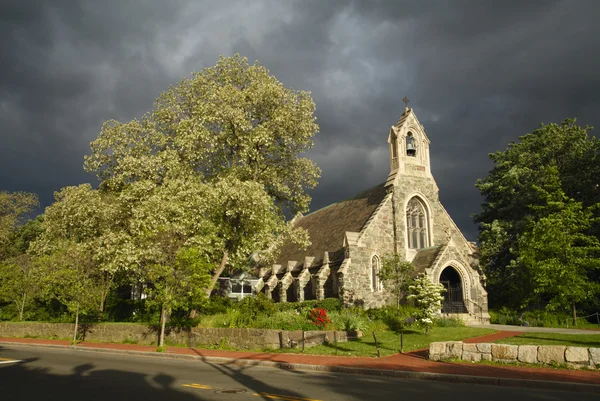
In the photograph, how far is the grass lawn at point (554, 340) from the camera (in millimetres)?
17594

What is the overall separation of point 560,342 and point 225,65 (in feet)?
81.4

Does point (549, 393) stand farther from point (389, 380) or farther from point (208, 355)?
point (208, 355)

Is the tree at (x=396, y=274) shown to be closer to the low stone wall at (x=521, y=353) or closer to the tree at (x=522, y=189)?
the tree at (x=522, y=189)

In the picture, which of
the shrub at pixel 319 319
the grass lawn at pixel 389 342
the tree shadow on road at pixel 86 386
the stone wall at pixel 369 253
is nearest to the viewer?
the tree shadow on road at pixel 86 386

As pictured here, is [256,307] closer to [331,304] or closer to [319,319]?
[319,319]

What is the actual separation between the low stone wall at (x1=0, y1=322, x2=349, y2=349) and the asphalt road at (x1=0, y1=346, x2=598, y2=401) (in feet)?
14.0

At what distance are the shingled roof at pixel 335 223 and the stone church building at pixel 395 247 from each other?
116mm

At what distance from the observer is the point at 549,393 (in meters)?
10.6

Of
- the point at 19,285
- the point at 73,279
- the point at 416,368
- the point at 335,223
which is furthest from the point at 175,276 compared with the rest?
the point at 335,223

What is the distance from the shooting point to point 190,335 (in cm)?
2278

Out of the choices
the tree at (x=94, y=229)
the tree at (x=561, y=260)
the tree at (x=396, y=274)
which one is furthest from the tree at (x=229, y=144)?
the tree at (x=561, y=260)

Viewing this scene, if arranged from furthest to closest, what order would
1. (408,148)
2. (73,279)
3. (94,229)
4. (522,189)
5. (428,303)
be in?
(522,189), (408,148), (94,229), (73,279), (428,303)

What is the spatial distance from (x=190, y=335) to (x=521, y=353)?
1510 cm

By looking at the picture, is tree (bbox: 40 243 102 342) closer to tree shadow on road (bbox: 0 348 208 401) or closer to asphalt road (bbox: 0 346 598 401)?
asphalt road (bbox: 0 346 598 401)
